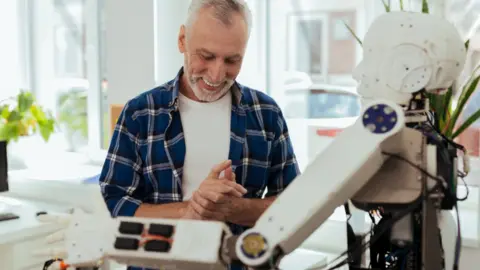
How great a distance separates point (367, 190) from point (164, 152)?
0.61 meters

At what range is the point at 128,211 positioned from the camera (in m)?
1.51

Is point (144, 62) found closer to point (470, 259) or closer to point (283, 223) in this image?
point (470, 259)

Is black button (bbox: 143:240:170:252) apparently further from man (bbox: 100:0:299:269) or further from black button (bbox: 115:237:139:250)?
man (bbox: 100:0:299:269)

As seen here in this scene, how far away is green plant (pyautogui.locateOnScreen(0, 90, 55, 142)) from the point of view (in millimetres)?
3814

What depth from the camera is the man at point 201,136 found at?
1505 mm

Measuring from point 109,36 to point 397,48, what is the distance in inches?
107

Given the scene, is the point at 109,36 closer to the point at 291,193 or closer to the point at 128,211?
the point at 128,211

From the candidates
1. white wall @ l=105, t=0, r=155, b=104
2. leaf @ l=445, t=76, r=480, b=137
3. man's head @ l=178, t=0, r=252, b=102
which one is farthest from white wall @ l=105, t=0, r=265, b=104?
man's head @ l=178, t=0, r=252, b=102

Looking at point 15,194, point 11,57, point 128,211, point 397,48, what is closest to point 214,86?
point 128,211

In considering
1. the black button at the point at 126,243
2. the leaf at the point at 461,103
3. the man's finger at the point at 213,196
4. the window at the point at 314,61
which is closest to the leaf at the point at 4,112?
the window at the point at 314,61

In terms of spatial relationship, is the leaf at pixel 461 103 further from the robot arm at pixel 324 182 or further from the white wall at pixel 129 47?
the white wall at pixel 129 47

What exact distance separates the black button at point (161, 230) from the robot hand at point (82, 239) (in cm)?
8

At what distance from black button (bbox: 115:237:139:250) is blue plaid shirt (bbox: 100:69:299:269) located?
38 cm

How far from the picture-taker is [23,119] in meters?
3.86
